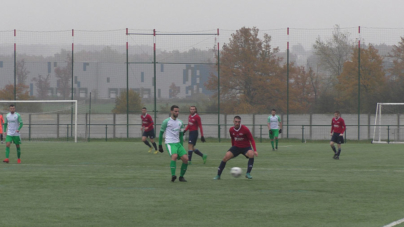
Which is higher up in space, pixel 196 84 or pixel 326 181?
pixel 196 84

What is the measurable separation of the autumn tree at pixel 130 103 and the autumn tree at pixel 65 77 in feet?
13.6

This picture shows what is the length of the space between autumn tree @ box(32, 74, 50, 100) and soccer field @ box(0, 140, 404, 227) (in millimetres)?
27554

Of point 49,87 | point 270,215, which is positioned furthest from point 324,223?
point 49,87

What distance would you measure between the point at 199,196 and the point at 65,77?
1367 inches

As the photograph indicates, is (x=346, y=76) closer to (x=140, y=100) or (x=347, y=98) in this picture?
(x=347, y=98)

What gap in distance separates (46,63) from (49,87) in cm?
193

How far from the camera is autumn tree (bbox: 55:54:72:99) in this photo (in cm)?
4356

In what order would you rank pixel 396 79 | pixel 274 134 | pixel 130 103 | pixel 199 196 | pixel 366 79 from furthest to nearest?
1. pixel 396 79
2. pixel 366 79
3. pixel 130 103
4. pixel 274 134
5. pixel 199 196

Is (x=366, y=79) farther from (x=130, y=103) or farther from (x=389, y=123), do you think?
(x=130, y=103)

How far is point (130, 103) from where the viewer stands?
141 ft

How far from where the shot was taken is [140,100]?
42.7 metres

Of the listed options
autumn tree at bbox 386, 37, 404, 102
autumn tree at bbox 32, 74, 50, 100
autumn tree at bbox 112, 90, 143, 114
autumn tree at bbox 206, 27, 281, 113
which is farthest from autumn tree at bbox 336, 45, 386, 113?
autumn tree at bbox 32, 74, 50, 100

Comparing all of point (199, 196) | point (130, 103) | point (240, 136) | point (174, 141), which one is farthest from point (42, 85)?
point (199, 196)

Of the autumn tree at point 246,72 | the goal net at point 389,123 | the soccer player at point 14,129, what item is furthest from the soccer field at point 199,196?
the autumn tree at point 246,72
